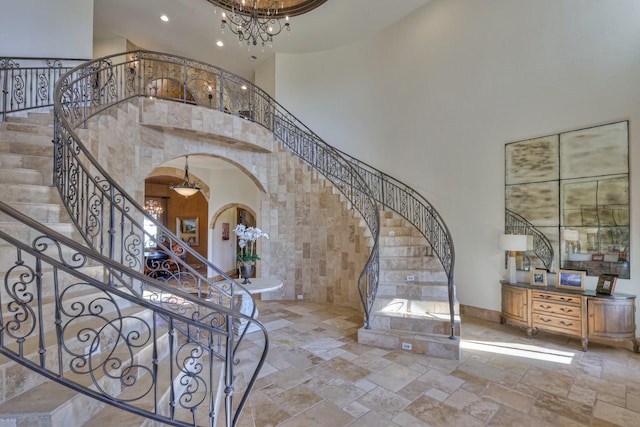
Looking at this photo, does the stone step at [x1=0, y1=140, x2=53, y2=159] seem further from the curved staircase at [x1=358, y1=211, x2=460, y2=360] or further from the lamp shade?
the lamp shade

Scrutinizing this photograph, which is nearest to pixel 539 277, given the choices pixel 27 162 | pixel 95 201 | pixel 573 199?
pixel 573 199

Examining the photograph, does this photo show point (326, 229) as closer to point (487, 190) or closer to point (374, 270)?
point (374, 270)

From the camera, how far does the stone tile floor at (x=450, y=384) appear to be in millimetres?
2641

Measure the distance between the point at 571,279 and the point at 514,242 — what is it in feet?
2.84

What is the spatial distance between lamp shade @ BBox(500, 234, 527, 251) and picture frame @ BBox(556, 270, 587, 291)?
580 mm

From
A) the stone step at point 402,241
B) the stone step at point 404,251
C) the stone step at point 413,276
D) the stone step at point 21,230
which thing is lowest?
the stone step at point 413,276

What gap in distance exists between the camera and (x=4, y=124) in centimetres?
386

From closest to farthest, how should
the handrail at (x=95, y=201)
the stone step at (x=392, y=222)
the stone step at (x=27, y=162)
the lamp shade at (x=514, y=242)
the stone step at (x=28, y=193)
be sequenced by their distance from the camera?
the handrail at (x=95, y=201), the stone step at (x=28, y=193), the stone step at (x=27, y=162), the lamp shade at (x=514, y=242), the stone step at (x=392, y=222)

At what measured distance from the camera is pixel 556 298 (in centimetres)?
429

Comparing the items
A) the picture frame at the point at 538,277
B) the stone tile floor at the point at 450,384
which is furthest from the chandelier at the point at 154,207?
the picture frame at the point at 538,277

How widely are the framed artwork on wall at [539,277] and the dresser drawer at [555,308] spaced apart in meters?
0.29

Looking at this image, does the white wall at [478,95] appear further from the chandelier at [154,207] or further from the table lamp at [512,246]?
the chandelier at [154,207]

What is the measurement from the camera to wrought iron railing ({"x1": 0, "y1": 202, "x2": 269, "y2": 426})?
1.50 m

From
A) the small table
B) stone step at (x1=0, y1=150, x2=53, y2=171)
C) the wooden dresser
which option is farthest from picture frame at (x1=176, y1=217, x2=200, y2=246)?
the wooden dresser
